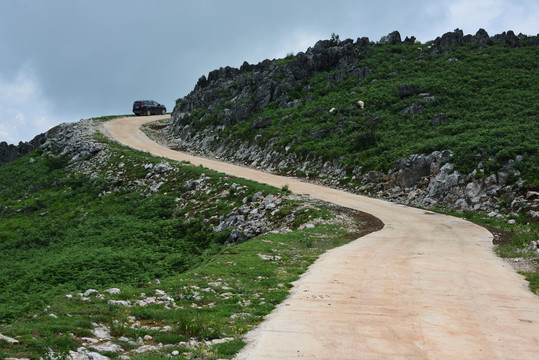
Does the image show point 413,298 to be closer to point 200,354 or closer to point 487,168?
point 200,354

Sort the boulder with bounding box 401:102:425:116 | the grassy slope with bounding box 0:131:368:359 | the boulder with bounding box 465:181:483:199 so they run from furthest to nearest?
the boulder with bounding box 401:102:425:116 → the boulder with bounding box 465:181:483:199 → the grassy slope with bounding box 0:131:368:359

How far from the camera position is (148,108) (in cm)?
7969

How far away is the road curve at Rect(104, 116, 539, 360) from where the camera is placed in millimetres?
7263

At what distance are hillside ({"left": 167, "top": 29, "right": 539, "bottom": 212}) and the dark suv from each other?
14273mm

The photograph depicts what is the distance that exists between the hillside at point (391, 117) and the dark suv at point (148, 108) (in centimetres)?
1427

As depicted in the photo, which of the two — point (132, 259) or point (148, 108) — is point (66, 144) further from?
point (132, 259)

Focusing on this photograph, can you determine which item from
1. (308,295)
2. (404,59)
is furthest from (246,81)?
(308,295)

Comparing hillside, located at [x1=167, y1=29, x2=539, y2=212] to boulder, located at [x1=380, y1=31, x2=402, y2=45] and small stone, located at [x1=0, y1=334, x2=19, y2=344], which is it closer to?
boulder, located at [x1=380, y1=31, x2=402, y2=45]

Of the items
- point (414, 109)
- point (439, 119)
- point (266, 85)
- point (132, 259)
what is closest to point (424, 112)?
point (414, 109)

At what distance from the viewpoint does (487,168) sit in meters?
26.3

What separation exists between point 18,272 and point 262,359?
15.5 m

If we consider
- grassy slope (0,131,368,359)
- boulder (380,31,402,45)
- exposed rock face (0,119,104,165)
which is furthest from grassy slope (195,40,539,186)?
exposed rock face (0,119,104,165)

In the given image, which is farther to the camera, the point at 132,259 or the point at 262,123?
the point at 262,123

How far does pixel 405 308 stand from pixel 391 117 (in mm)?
34143
